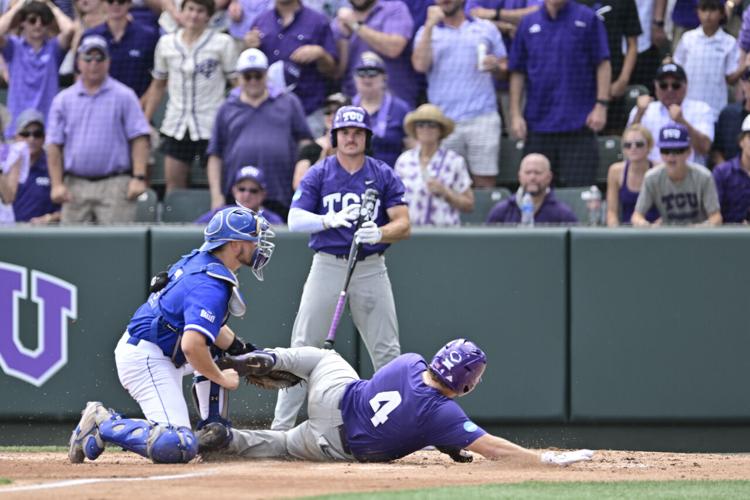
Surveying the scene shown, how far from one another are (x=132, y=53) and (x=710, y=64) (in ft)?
17.5

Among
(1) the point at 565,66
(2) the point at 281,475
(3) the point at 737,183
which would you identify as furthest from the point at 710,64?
(2) the point at 281,475

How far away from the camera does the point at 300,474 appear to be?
275 inches

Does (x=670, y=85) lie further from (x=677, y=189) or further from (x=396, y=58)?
(x=396, y=58)

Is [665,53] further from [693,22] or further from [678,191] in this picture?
[678,191]

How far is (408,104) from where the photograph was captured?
12234 mm

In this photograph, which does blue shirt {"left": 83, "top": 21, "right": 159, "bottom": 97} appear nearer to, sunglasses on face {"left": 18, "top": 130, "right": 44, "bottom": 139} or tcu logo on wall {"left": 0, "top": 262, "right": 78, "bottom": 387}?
sunglasses on face {"left": 18, "top": 130, "right": 44, "bottom": 139}

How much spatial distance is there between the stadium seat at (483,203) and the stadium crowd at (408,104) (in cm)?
4

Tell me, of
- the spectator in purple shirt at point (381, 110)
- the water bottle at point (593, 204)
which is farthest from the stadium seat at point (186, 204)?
the water bottle at point (593, 204)

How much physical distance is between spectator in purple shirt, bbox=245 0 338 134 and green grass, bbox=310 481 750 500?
6106 mm

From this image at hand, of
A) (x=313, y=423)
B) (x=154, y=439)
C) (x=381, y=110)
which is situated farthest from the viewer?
(x=381, y=110)

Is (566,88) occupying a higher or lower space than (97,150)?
higher

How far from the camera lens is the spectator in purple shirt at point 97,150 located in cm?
1143

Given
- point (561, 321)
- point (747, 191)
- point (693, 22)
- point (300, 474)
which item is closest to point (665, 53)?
point (693, 22)

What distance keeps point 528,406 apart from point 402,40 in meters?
3.77
